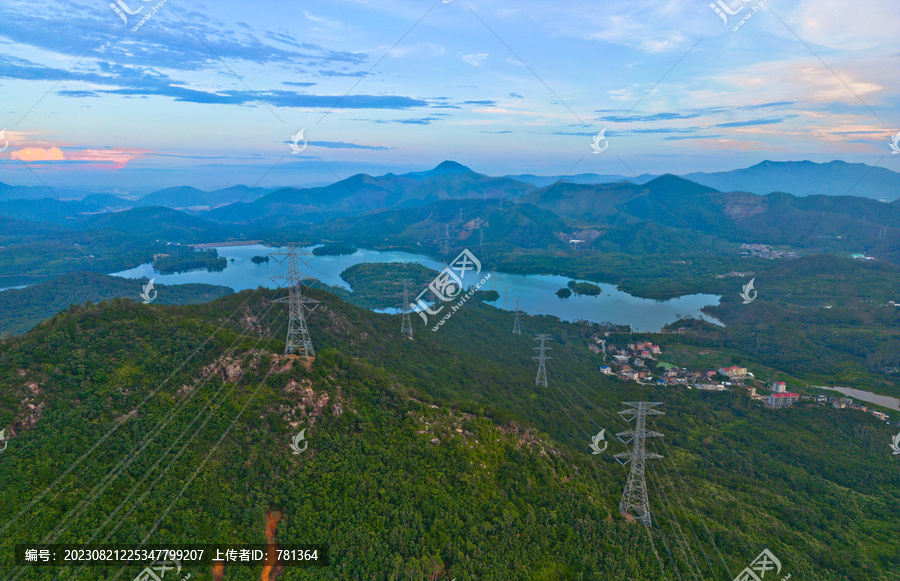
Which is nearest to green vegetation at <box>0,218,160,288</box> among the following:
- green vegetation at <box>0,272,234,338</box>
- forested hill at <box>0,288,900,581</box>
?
green vegetation at <box>0,272,234,338</box>

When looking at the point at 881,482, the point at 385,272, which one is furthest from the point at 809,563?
the point at 385,272

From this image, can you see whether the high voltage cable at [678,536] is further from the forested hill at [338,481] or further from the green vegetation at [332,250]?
the green vegetation at [332,250]

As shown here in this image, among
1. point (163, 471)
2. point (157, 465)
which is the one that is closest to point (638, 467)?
point (163, 471)

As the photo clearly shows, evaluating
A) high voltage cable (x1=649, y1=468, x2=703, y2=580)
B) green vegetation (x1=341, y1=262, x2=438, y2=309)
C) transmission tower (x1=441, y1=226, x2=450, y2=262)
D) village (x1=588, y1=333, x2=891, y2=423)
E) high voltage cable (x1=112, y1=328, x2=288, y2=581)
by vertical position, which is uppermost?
transmission tower (x1=441, y1=226, x2=450, y2=262)

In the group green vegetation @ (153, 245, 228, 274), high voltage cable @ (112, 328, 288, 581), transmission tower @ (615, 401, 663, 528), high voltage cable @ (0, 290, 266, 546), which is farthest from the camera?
green vegetation @ (153, 245, 228, 274)

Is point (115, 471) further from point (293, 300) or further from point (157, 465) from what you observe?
point (293, 300)

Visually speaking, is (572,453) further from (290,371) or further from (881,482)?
(881,482)

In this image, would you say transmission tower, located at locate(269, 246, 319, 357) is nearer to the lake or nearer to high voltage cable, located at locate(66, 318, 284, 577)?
high voltage cable, located at locate(66, 318, 284, 577)
